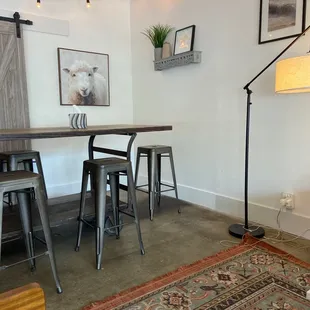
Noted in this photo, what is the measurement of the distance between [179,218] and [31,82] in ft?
7.86

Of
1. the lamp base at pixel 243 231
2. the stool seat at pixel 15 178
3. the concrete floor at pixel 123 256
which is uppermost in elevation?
the stool seat at pixel 15 178

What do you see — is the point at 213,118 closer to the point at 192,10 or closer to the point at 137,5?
the point at 192,10

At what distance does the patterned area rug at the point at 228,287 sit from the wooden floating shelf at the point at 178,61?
2113 millimetres

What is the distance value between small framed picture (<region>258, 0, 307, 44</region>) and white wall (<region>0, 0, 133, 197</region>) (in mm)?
2218

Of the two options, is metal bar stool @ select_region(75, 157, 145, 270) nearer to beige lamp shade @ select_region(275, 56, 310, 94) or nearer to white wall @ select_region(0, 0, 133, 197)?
beige lamp shade @ select_region(275, 56, 310, 94)

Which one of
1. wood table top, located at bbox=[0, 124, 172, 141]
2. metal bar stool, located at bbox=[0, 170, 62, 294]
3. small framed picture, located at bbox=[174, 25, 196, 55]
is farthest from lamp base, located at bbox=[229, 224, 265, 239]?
small framed picture, located at bbox=[174, 25, 196, 55]

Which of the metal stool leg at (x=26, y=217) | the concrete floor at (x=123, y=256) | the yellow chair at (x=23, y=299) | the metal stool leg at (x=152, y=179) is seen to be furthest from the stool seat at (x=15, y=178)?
the metal stool leg at (x=152, y=179)

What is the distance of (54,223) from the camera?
2385 mm

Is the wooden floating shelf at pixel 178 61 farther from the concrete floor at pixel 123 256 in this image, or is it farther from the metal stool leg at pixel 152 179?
the concrete floor at pixel 123 256

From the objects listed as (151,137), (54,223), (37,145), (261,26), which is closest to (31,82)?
(37,145)

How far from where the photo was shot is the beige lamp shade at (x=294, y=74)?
195 centimetres

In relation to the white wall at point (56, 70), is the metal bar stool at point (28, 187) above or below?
below

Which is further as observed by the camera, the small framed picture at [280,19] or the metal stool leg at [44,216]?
the small framed picture at [280,19]

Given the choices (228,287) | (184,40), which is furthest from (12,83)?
(228,287)
